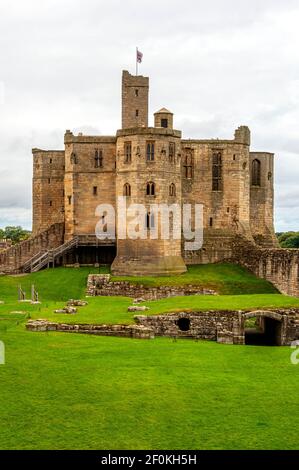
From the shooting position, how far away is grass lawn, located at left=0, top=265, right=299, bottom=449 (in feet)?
53.9

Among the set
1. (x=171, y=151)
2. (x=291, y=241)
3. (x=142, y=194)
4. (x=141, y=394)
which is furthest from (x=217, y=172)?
(x=291, y=241)

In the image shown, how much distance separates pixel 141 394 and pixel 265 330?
23418mm

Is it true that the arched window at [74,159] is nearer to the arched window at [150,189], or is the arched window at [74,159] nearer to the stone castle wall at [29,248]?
the stone castle wall at [29,248]

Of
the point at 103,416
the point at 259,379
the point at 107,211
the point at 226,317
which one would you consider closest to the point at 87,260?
the point at 107,211

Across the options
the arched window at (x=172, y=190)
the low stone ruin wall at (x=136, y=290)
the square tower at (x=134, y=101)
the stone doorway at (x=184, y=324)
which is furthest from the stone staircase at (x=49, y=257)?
the stone doorway at (x=184, y=324)

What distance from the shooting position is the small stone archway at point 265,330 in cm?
3531

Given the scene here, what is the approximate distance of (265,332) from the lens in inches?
1655

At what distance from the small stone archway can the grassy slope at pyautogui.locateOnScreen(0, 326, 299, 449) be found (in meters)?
7.33

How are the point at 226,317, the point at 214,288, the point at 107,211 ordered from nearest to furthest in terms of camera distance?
the point at 226,317
the point at 214,288
the point at 107,211

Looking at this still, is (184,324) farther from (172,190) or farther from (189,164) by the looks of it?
(189,164)

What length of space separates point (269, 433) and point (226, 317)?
18054 mm

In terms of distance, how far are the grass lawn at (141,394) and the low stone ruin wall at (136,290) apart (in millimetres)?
15974
